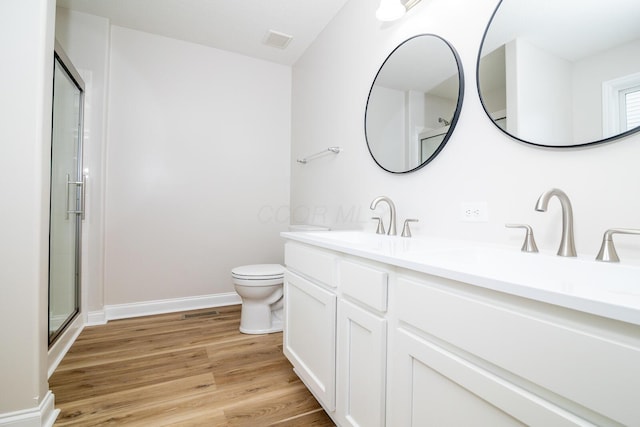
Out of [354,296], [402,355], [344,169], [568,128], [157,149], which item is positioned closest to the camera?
[402,355]

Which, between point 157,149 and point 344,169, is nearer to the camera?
point 344,169

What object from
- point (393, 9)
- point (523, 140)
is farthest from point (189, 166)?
point (523, 140)

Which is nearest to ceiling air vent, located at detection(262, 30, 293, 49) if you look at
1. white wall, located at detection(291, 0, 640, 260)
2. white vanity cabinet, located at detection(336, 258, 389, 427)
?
white wall, located at detection(291, 0, 640, 260)

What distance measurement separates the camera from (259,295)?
2.20 meters

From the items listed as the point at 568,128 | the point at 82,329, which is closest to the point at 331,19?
the point at 568,128

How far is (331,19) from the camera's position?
2344 mm

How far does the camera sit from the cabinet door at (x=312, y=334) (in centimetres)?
119

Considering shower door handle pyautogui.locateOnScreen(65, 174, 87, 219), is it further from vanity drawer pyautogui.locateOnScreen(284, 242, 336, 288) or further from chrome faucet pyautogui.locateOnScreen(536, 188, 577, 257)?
chrome faucet pyautogui.locateOnScreen(536, 188, 577, 257)

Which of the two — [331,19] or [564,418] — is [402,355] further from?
[331,19]

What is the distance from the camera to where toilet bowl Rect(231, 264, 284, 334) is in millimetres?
2162

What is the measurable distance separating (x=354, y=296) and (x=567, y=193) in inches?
31.3

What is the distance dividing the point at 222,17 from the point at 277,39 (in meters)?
0.50

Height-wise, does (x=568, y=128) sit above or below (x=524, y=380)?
above

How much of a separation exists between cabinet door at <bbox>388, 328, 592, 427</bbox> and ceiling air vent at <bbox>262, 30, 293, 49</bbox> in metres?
2.64
